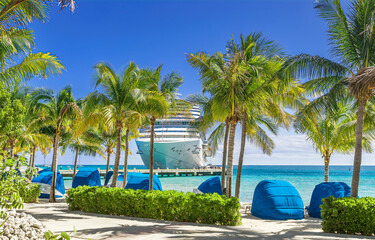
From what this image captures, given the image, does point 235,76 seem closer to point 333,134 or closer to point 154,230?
point 154,230

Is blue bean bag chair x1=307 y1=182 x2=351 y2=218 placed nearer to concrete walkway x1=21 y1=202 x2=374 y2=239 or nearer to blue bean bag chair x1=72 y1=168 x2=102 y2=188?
concrete walkway x1=21 y1=202 x2=374 y2=239

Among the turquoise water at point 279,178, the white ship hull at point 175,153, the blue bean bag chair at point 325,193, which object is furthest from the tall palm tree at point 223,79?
the white ship hull at point 175,153

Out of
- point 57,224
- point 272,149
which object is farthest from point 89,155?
point 57,224

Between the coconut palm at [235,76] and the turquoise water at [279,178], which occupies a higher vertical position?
the coconut palm at [235,76]

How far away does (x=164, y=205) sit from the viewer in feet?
35.7

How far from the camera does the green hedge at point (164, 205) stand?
33.7 ft

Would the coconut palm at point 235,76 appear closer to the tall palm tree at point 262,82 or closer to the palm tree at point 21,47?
the tall palm tree at point 262,82

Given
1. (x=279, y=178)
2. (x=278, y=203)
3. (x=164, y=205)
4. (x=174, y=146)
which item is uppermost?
(x=174, y=146)

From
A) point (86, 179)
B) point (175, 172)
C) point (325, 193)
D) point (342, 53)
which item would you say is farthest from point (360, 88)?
point (175, 172)

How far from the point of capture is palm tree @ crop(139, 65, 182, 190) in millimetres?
15125

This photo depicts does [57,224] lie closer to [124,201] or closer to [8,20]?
[124,201]

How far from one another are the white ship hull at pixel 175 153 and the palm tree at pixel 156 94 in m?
46.1

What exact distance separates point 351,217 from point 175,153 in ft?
193

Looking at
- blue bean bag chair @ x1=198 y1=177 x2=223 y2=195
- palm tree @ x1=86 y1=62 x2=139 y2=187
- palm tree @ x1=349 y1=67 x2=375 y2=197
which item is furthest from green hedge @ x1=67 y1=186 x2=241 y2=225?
blue bean bag chair @ x1=198 y1=177 x2=223 y2=195
